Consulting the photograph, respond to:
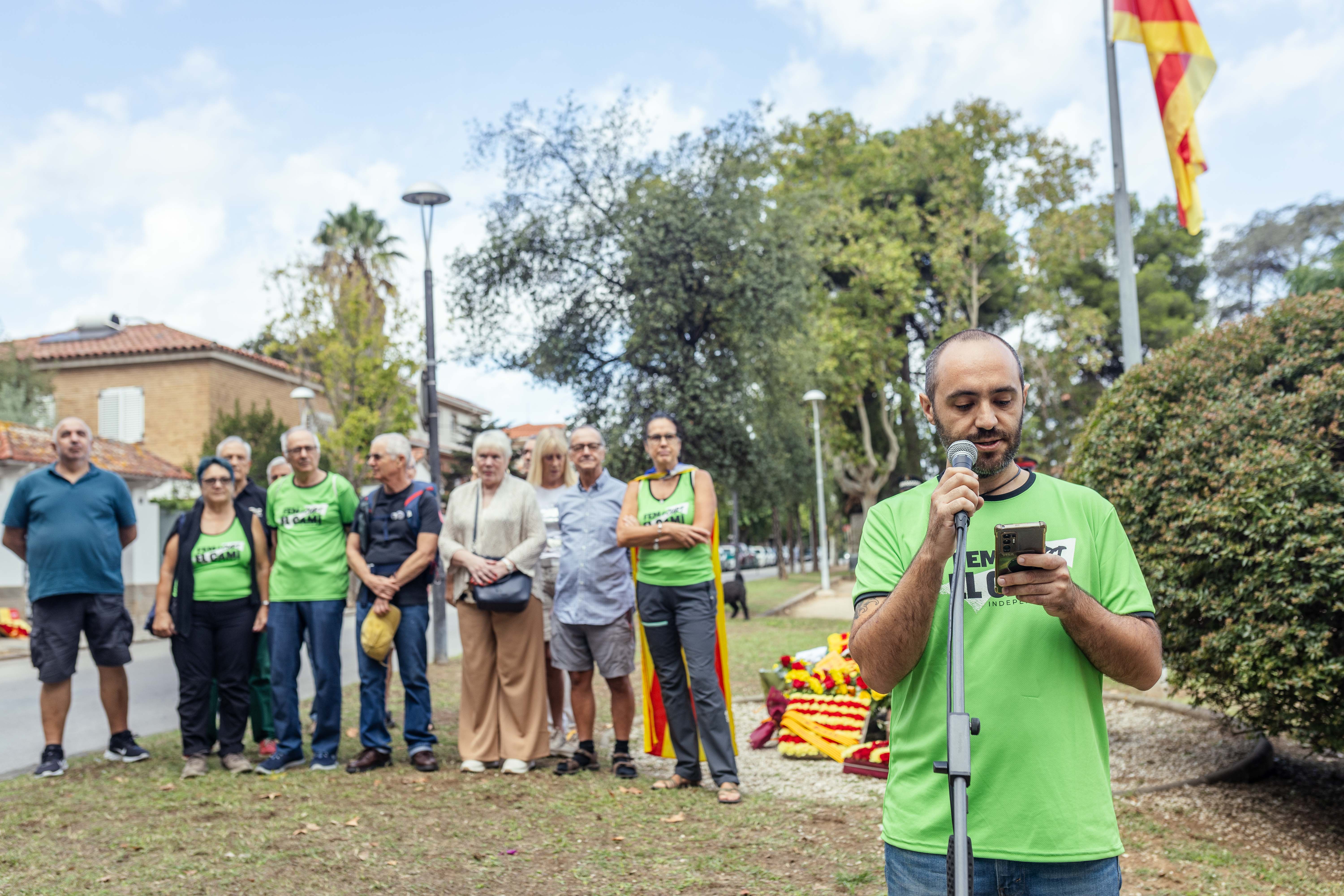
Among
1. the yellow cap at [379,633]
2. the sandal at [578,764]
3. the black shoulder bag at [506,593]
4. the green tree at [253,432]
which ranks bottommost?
the sandal at [578,764]

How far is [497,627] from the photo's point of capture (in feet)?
23.1

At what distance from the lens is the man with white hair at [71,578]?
23.0 feet

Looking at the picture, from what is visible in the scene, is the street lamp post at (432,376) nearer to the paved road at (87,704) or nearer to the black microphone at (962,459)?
the paved road at (87,704)

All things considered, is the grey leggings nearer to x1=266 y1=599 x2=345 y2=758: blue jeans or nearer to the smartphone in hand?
x1=266 y1=599 x2=345 y2=758: blue jeans

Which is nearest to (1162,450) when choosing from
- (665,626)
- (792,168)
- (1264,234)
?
(665,626)

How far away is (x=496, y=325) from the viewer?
17688 mm

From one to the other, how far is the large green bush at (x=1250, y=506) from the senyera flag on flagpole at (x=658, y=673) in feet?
7.47

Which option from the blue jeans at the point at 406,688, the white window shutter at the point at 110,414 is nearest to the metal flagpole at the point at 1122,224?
the blue jeans at the point at 406,688

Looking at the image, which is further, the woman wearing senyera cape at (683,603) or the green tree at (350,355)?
the green tree at (350,355)

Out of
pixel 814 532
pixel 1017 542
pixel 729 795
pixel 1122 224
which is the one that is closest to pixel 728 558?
pixel 814 532

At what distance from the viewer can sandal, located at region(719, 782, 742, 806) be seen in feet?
19.6

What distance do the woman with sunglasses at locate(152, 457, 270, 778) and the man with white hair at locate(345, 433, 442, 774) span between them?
2.37 feet

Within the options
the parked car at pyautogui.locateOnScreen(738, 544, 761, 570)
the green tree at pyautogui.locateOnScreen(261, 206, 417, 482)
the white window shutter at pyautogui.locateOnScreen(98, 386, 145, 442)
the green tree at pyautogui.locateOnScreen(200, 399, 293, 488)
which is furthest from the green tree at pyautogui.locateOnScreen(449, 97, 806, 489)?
the parked car at pyautogui.locateOnScreen(738, 544, 761, 570)

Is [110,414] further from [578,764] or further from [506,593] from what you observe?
[578,764]
